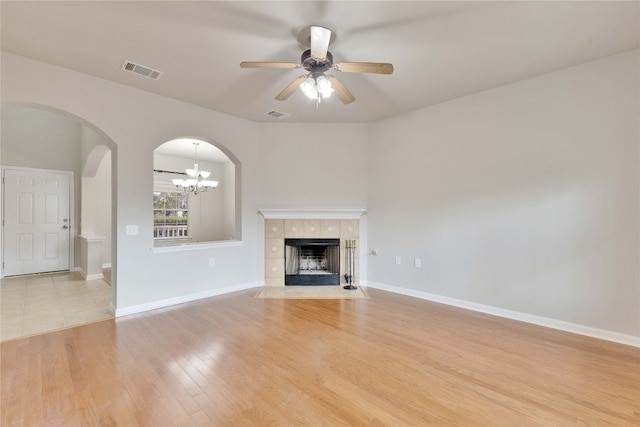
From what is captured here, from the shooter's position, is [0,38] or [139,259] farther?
[139,259]

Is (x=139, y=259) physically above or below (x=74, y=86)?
below

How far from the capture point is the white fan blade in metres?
2.07

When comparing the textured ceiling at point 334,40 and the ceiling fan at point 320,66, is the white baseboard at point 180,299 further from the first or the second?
the ceiling fan at point 320,66

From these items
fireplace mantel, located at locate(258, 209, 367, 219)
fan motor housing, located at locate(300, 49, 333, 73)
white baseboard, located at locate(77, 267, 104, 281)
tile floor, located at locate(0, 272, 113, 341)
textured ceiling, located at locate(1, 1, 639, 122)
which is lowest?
tile floor, located at locate(0, 272, 113, 341)

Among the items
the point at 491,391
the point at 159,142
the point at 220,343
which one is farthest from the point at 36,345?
the point at 491,391

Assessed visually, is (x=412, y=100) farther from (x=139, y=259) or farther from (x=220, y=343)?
(x=139, y=259)

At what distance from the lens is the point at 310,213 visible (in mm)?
4785

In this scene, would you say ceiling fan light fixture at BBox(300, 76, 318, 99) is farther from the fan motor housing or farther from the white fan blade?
the white fan blade

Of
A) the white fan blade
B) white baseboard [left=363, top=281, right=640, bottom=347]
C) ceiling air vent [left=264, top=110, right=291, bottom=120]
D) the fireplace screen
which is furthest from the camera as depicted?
the fireplace screen

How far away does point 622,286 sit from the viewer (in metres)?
2.75

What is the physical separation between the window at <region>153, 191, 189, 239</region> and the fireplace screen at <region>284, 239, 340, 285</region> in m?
4.54

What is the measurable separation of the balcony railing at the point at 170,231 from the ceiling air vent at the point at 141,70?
17.4 feet

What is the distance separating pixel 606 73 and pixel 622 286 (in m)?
2.18

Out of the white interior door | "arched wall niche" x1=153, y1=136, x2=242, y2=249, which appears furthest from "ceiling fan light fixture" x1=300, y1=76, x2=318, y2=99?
the white interior door
